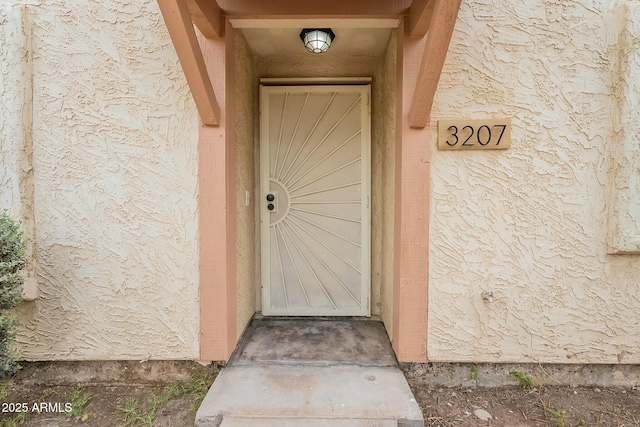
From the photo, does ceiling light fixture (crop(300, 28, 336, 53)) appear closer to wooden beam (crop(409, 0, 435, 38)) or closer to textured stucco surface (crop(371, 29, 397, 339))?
textured stucco surface (crop(371, 29, 397, 339))

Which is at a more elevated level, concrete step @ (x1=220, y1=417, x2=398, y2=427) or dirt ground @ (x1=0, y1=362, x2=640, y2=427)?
concrete step @ (x1=220, y1=417, x2=398, y2=427)

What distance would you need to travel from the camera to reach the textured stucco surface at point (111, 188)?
3.42 metres

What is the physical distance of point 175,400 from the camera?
330 cm

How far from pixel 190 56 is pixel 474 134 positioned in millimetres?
3040

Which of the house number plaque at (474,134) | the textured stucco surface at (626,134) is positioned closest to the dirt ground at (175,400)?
the textured stucco surface at (626,134)

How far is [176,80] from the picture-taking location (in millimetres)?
3410

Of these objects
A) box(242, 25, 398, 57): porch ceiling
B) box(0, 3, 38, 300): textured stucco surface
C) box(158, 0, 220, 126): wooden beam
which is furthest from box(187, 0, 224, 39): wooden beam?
box(0, 3, 38, 300): textured stucco surface

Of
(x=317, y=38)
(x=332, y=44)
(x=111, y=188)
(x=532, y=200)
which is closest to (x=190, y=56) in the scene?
(x=317, y=38)

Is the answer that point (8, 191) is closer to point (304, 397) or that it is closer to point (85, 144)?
point (85, 144)

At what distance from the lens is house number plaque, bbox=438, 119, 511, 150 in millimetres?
3355

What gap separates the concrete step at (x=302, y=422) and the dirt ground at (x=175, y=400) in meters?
0.61

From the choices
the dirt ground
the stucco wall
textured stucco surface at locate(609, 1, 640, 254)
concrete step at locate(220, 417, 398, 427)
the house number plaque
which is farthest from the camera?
the stucco wall

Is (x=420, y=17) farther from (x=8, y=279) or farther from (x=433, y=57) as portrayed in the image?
(x=8, y=279)

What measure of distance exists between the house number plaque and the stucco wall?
2498 millimetres
